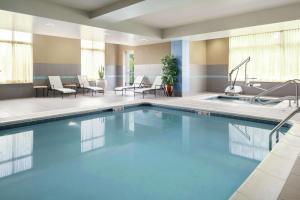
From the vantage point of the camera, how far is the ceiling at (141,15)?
5.84 meters

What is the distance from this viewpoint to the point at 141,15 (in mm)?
7379

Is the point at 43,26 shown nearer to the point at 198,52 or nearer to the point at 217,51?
the point at 198,52

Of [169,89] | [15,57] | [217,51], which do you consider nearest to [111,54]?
[169,89]

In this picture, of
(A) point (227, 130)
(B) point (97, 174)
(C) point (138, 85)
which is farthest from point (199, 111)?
(C) point (138, 85)

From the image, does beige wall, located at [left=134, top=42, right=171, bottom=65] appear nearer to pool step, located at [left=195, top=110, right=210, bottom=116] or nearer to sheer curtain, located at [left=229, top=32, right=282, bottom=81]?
sheer curtain, located at [left=229, top=32, right=282, bottom=81]

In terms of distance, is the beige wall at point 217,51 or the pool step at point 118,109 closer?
the pool step at point 118,109

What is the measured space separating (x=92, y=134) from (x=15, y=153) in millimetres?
1577

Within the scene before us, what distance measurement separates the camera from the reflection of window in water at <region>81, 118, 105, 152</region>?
4.43 meters

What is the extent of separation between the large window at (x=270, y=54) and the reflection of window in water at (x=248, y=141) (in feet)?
17.5

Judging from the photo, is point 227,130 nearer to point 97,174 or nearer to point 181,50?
point 97,174

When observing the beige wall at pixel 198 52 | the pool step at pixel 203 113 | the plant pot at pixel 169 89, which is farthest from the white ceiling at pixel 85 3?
the beige wall at pixel 198 52

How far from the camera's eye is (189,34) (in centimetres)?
880

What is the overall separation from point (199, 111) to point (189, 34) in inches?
128

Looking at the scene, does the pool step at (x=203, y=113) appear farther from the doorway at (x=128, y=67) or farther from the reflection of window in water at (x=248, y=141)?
the doorway at (x=128, y=67)
